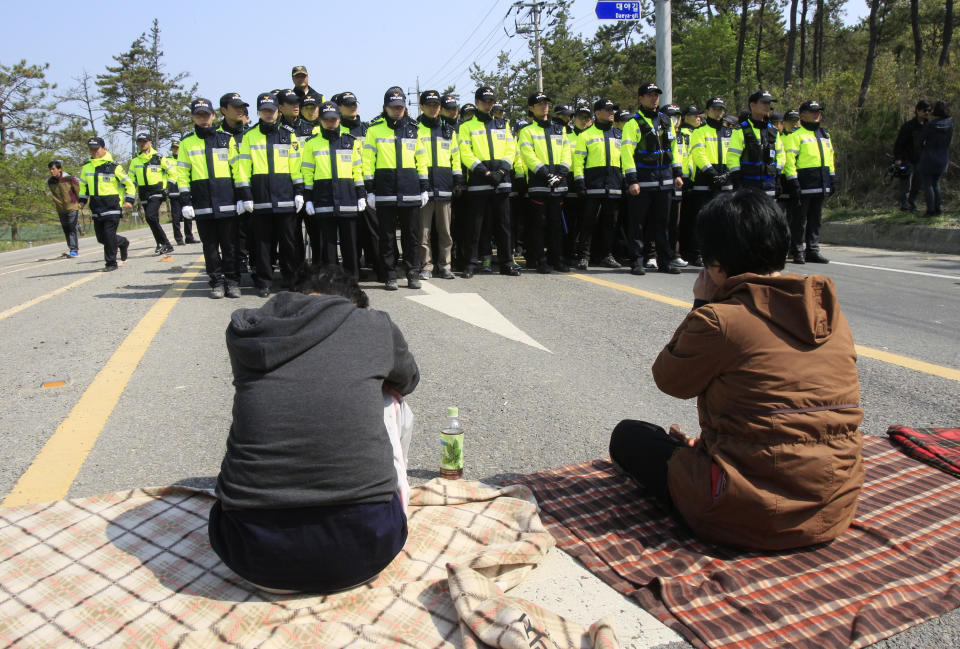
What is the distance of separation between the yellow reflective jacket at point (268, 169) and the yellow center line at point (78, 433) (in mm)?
2334

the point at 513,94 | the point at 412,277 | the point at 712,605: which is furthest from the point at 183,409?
the point at 513,94

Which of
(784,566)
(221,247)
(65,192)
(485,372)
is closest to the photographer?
(784,566)

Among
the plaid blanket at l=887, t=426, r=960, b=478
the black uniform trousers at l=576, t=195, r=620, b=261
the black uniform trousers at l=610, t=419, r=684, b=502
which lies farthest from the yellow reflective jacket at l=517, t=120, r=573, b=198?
the black uniform trousers at l=610, t=419, r=684, b=502

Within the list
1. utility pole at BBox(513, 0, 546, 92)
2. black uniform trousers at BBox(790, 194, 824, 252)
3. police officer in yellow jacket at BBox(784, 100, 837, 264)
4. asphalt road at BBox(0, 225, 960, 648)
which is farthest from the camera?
utility pole at BBox(513, 0, 546, 92)

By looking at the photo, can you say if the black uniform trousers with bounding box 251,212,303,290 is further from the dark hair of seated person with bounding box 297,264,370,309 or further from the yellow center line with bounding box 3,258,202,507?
the dark hair of seated person with bounding box 297,264,370,309

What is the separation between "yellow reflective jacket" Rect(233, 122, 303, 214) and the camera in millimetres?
8695

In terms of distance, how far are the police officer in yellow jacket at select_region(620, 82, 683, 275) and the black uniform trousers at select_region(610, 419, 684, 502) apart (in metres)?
7.22

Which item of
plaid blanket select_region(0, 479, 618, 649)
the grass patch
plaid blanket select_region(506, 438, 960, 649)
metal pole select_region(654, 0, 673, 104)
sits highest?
metal pole select_region(654, 0, 673, 104)

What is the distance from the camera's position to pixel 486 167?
9.94 metres

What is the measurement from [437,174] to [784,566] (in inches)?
306

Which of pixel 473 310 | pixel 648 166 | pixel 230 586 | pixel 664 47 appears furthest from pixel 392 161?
pixel 664 47

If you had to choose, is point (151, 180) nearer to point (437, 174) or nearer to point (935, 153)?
point (437, 174)

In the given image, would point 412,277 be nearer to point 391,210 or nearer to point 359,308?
point 391,210

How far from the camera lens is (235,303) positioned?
8.54 metres
